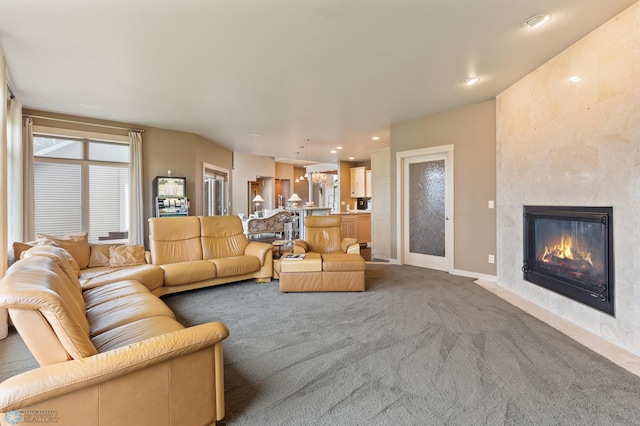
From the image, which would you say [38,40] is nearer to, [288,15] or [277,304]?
[288,15]

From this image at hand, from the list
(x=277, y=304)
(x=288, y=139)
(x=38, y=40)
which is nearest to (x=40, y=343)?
(x=277, y=304)

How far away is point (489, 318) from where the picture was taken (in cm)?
299

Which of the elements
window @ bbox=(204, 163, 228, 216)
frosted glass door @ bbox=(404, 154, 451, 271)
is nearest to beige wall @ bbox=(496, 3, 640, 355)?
frosted glass door @ bbox=(404, 154, 451, 271)

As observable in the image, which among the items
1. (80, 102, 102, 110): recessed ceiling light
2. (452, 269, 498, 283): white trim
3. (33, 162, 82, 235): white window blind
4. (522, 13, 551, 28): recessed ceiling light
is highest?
(80, 102, 102, 110): recessed ceiling light

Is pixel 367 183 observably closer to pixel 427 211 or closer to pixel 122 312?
pixel 427 211

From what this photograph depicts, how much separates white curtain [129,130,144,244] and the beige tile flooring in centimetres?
595

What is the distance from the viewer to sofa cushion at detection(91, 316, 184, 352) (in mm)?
1642

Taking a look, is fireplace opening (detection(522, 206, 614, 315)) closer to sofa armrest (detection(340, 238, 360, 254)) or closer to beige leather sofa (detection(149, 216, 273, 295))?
sofa armrest (detection(340, 238, 360, 254))

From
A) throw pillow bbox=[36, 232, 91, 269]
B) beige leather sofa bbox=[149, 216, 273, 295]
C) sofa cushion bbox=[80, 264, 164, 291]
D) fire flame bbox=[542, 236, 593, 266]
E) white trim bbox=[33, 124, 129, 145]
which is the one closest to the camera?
fire flame bbox=[542, 236, 593, 266]

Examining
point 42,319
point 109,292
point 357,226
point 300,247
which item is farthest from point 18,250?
point 357,226

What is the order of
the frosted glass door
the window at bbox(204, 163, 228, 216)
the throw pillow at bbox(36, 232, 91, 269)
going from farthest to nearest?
the window at bbox(204, 163, 228, 216), the frosted glass door, the throw pillow at bbox(36, 232, 91, 269)

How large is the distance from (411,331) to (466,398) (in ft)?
3.04

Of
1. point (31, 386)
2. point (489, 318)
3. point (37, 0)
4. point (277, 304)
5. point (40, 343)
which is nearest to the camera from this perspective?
point (31, 386)

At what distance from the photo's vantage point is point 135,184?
5500 mm
